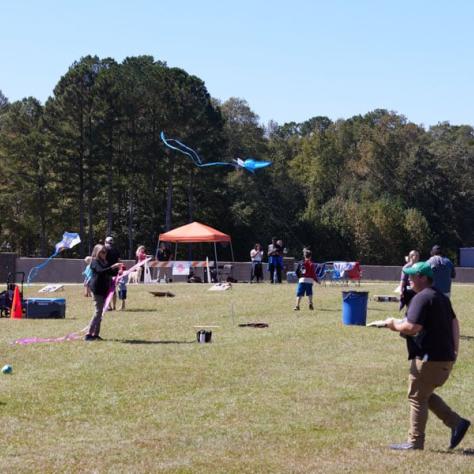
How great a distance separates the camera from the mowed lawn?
8102 millimetres

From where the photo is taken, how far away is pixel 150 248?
61500 millimetres

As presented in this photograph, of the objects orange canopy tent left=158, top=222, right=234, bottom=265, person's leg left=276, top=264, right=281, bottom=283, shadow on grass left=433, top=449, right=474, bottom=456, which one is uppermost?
orange canopy tent left=158, top=222, right=234, bottom=265

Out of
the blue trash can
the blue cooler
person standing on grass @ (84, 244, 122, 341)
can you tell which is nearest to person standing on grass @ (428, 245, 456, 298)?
the blue trash can

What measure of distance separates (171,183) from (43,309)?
130ft

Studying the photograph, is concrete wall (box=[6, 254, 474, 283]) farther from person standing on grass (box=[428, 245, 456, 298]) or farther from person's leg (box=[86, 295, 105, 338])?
person's leg (box=[86, 295, 105, 338])

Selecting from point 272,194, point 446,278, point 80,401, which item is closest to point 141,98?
point 272,194

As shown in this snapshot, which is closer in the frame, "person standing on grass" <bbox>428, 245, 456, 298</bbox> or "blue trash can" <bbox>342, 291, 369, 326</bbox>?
"person standing on grass" <bbox>428, 245, 456, 298</bbox>

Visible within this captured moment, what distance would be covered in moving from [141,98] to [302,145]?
3445 cm

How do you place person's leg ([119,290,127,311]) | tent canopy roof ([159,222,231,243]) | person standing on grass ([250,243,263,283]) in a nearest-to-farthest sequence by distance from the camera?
person's leg ([119,290,127,311])
person standing on grass ([250,243,263,283])
tent canopy roof ([159,222,231,243])

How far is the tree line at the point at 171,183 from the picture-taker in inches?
2283

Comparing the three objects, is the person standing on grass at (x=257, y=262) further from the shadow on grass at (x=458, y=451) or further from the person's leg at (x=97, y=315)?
the shadow on grass at (x=458, y=451)

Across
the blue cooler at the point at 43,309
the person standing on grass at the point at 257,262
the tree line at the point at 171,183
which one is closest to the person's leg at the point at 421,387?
the blue cooler at the point at 43,309

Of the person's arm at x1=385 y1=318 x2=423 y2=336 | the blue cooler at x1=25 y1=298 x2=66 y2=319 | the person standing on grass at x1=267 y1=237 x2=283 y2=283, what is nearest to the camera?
the person's arm at x1=385 y1=318 x2=423 y2=336

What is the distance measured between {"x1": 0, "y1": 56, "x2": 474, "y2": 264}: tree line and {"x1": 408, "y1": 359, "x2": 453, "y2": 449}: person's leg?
4901cm
